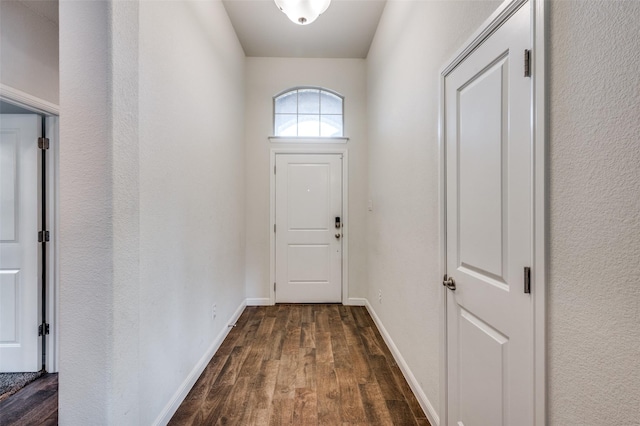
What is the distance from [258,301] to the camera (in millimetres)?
3588

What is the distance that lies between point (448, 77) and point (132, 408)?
217 centimetres

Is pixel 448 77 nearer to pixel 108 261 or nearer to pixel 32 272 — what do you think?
pixel 108 261

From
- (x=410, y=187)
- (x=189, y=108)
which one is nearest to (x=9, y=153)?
(x=189, y=108)

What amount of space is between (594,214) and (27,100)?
9.88 feet

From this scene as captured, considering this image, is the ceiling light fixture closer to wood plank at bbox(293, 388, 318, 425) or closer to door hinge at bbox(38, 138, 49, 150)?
door hinge at bbox(38, 138, 49, 150)

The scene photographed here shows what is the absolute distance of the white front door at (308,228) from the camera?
3604mm

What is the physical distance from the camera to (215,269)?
2.44m

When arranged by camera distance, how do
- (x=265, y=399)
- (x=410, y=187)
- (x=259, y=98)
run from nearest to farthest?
(x=265, y=399) < (x=410, y=187) < (x=259, y=98)

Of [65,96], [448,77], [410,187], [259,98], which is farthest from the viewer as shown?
[259,98]

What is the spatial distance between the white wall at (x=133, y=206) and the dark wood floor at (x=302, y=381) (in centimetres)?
24

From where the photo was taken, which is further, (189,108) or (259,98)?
(259,98)

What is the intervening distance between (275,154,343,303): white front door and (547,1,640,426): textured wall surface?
9.25 feet

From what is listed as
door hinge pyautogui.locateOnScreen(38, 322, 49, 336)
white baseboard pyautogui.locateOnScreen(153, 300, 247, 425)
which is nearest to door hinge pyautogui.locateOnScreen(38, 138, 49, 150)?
door hinge pyautogui.locateOnScreen(38, 322, 49, 336)

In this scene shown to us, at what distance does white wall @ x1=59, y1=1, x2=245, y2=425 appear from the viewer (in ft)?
3.57
